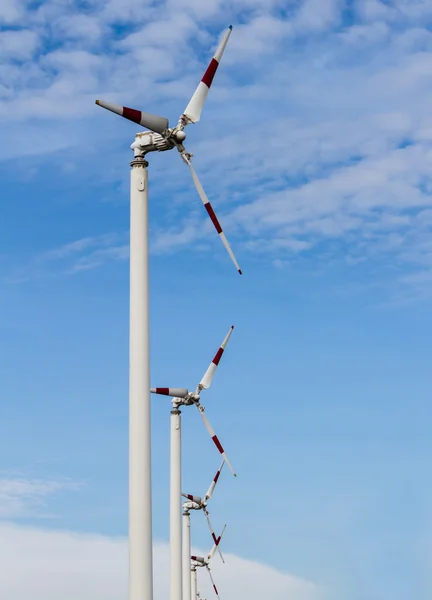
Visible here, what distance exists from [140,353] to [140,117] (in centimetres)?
945

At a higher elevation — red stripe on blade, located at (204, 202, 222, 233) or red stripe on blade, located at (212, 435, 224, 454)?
red stripe on blade, located at (212, 435, 224, 454)

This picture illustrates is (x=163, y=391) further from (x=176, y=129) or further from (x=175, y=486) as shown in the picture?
(x=176, y=129)

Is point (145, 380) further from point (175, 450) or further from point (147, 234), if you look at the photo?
point (175, 450)

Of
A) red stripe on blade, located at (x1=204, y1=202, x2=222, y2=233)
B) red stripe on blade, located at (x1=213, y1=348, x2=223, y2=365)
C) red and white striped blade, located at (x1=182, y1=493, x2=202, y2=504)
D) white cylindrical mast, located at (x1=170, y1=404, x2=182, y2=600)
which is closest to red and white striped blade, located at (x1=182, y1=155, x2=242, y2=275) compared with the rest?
red stripe on blade, located at (x1=204, y1=202, x2=222, y2=233)

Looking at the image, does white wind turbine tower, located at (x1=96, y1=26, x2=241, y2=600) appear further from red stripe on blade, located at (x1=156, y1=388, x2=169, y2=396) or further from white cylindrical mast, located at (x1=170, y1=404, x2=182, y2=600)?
red stripe on blade, located at (x1=156, y1=388, x2=169, y2=396)

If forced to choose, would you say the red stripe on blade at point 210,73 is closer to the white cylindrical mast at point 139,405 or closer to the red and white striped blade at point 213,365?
the white cylindrical mast at point 139,405

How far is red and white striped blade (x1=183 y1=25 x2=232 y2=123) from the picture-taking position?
143ft

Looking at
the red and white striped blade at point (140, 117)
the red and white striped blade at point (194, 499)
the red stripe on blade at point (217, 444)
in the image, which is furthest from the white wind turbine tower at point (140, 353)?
the red and white striped blade at point (194, 499)

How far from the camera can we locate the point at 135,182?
39.2m

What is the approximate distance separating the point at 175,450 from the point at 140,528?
33.7m

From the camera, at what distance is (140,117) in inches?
1547

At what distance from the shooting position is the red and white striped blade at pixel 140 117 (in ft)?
128

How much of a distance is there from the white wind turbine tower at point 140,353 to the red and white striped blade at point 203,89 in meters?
1.22

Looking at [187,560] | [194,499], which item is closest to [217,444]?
[187,560]
